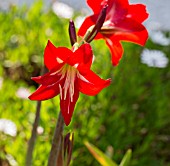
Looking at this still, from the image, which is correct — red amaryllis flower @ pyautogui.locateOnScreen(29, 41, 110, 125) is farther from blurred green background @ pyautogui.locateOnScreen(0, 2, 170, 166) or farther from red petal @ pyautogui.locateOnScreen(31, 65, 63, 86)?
blurred green background @ pyautogui.locateOnScreen(0, 2, 170, 166)

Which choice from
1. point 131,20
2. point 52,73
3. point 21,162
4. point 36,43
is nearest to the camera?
point 52,73

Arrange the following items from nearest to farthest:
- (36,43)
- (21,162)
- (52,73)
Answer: (52,73), (21,162), (36,43)

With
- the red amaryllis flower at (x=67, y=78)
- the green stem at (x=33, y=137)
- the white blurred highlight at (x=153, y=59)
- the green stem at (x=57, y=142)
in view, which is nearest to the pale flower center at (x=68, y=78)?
the red amaryllis flower at (x=67, y=78)

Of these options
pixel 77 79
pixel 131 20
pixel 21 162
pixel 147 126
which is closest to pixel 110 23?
pixel 131 20

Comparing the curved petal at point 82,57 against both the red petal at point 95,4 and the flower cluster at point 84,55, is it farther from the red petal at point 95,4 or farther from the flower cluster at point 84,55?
the red petal at point 95,4

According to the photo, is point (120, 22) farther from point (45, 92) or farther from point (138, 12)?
point (45, 92)

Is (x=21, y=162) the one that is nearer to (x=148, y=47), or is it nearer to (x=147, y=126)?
(x=147, y=126)

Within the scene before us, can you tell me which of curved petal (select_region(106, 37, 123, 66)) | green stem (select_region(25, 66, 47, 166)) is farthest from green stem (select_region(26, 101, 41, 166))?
curved petal (select_region(106, 37, 123, 66))

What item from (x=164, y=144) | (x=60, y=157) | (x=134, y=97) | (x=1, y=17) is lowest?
(x=164, y=144)
